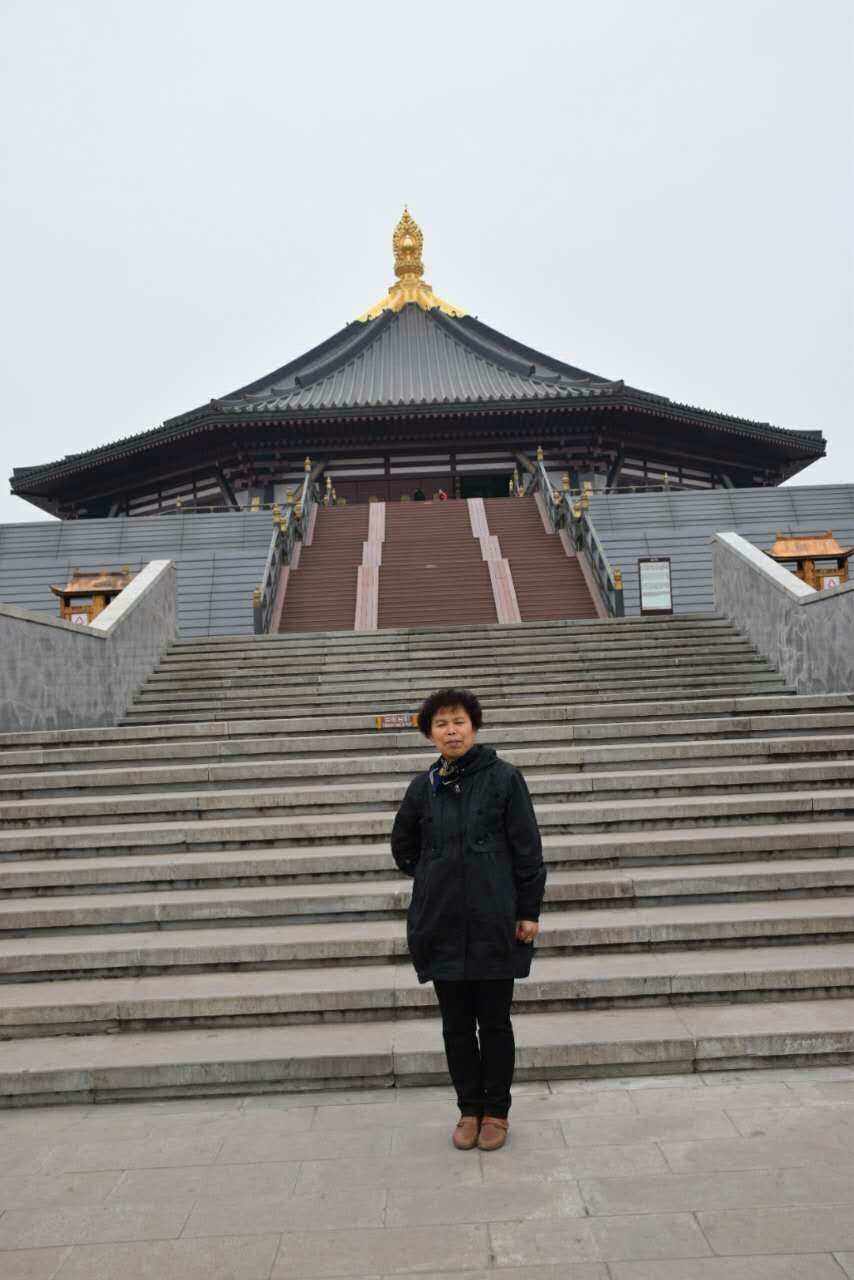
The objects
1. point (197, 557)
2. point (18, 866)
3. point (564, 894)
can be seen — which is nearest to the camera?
point (564, 894)

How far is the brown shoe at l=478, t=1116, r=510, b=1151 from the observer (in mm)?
3648

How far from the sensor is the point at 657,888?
5.86 meters

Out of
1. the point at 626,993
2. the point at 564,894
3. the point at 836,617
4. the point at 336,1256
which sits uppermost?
the point at 836,617

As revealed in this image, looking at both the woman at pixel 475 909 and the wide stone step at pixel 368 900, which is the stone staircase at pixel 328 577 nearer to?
the wide stone step at pixel 368 900

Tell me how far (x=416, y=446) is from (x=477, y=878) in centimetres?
2483

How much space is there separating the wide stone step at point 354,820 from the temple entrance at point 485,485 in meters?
21.7

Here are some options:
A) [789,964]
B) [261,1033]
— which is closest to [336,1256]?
[261,1033]

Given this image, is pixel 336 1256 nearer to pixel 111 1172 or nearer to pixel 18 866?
pixel 111 1172

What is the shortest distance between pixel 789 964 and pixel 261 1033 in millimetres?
2701

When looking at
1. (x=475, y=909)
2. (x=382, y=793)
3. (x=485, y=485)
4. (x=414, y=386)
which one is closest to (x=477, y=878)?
(x=475, y=909)

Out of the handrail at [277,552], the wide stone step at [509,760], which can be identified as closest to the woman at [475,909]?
the wide stone step at [509,760]

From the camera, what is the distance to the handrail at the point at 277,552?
15094mm

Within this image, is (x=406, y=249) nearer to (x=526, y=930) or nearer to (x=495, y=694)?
(x=495, y=694)

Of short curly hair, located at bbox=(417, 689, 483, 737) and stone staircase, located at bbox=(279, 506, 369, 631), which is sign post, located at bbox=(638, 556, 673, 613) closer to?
stone staircase, located at bbox=(279, 506, 369, 631)
